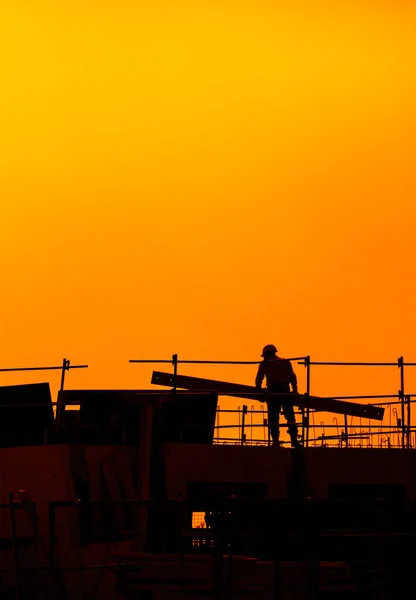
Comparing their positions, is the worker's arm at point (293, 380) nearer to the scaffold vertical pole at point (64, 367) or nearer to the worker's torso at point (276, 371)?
the worker's torso at point (276, 371)

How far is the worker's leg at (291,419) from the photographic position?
2345 cm

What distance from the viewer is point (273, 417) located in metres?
23.6

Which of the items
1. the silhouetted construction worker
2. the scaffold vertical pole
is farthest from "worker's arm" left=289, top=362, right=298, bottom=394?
the scaffold vertical pole

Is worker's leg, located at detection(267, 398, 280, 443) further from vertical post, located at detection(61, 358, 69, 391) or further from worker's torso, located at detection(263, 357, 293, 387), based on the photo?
vertical post, located at detection(61, 358, 69, 391)

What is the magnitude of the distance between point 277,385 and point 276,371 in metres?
0.22

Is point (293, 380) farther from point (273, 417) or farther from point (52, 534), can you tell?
point (52, 534)

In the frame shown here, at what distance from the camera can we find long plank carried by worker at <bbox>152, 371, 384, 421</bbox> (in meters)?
23.9

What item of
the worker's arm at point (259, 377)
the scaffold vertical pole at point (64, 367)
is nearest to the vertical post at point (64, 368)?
the scaffold vertical pole at point (64, 367)

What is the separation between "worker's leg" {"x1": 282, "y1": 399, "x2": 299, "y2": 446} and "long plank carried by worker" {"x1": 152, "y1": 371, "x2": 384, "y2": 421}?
11cm

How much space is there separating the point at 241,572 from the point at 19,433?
Result: 4447 mm

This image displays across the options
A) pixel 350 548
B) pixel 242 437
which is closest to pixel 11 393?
pixel 242 437

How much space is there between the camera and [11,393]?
23203mm

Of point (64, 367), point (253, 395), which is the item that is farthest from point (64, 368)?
point (253, 395)

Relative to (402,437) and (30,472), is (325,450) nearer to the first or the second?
(402,437)
